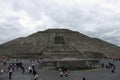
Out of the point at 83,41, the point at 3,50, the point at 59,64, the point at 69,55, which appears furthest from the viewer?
the point at 83,41

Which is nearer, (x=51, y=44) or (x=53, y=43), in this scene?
(x=53, y=43)

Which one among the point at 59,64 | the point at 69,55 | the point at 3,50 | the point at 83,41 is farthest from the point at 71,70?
the point at 83,41

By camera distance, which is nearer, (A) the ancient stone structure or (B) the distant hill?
(A) the ancient stone structure

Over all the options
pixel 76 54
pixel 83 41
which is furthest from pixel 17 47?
pixel 76 54

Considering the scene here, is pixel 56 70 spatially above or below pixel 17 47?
below

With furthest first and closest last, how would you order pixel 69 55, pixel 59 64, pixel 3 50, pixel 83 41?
pixel 83 41, pixel 3 50, pixel 69 55, pixel 59 64

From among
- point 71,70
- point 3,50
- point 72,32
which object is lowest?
point 71,70

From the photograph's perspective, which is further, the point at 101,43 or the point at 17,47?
the point at 101,43

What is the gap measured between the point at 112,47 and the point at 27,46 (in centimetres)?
4009

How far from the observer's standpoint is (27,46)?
106 metres

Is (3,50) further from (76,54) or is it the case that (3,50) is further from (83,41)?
(76,54)

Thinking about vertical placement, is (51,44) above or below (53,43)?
below

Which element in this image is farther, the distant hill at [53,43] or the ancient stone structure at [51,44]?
the distant hill at [53,43]

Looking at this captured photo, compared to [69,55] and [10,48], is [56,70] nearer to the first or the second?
[69,55]
